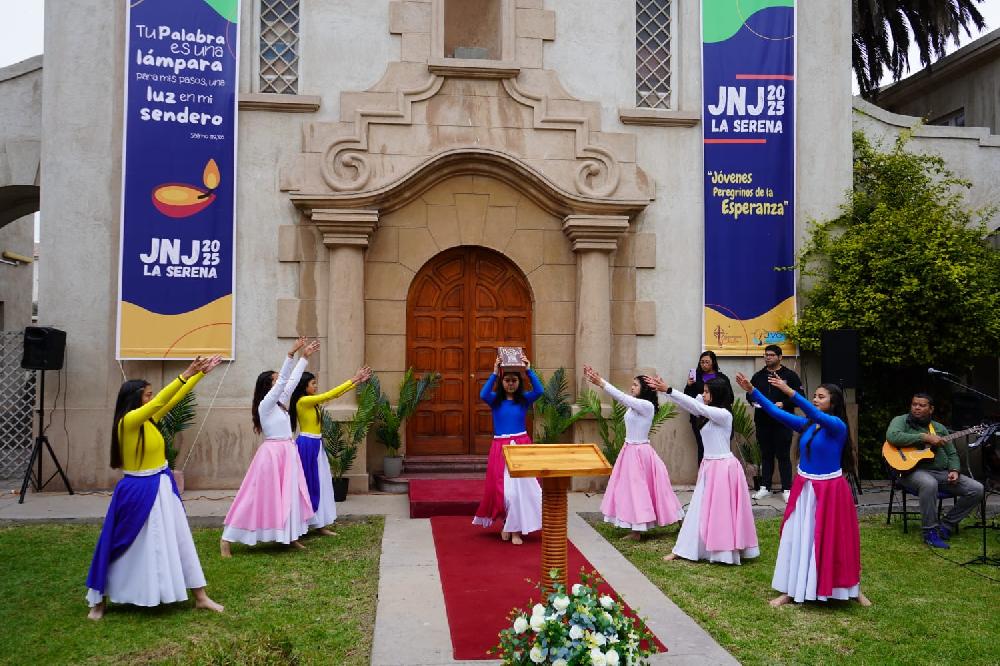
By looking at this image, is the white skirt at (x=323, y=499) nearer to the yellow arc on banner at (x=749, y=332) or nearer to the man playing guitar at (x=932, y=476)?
the yellow arc on banner at (x=749, y=332)

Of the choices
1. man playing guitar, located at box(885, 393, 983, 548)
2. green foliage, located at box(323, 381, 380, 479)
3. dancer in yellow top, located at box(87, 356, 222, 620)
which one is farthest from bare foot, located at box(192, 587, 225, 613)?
man playing guitar, located at box(885, 393, 983, 548)

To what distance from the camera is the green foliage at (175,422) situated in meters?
10.5

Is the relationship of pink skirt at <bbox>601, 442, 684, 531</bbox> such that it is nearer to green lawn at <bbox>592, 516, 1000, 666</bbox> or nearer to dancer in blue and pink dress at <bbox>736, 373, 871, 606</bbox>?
green lawn at <bbox>592, 516, 1000, 666</bbox>

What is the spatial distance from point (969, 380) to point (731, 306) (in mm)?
5619

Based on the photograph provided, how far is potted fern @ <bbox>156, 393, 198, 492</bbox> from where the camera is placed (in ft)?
34.4

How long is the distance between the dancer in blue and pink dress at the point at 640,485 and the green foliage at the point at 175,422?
5.09 m

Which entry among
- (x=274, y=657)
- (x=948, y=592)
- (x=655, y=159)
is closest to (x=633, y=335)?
(x=655, y=159)

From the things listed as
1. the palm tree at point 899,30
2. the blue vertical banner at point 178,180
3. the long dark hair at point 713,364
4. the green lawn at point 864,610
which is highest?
the palm tree at point 899,30

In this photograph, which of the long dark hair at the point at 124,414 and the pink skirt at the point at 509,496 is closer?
the long dark hair at the point at 124,414

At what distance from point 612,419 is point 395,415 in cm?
278

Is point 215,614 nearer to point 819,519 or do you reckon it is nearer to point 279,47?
point 819,519

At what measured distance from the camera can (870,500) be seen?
1077 centimetres

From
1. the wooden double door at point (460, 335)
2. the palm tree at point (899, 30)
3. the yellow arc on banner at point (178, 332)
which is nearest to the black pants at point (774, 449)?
the wooden double door at point (460, 335)

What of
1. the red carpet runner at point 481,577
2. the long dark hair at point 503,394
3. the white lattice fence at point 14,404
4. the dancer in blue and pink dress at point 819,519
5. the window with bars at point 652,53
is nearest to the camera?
the red carpet runner at point 481,577
